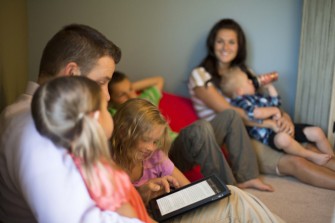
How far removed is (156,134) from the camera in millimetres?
1340

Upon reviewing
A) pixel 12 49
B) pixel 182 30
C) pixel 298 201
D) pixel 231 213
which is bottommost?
pixel 298 201

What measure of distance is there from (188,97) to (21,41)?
1210 millimetres

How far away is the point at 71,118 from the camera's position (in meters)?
0.78

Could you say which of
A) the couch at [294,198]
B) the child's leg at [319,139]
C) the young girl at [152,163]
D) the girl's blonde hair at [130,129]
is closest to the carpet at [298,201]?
the couch at [294,198]

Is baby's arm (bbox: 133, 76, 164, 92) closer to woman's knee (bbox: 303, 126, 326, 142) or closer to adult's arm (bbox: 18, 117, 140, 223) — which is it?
woman's knee (bbox: 303, 126, 326, 142)

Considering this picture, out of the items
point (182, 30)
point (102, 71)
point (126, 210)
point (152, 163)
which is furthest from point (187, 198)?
point (182, 30)

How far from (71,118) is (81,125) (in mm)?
27

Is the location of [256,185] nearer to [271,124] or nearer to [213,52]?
[271,124]

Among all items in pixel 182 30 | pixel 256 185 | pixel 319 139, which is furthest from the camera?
pixel 182 30

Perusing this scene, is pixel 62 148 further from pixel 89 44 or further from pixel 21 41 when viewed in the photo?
pixel 21 41

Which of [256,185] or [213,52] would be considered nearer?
[256,185]

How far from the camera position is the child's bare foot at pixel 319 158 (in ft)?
6.73

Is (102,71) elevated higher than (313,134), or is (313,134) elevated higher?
(102,71)

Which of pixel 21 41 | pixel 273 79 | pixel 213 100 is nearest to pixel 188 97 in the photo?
Result: pixel 213 100
